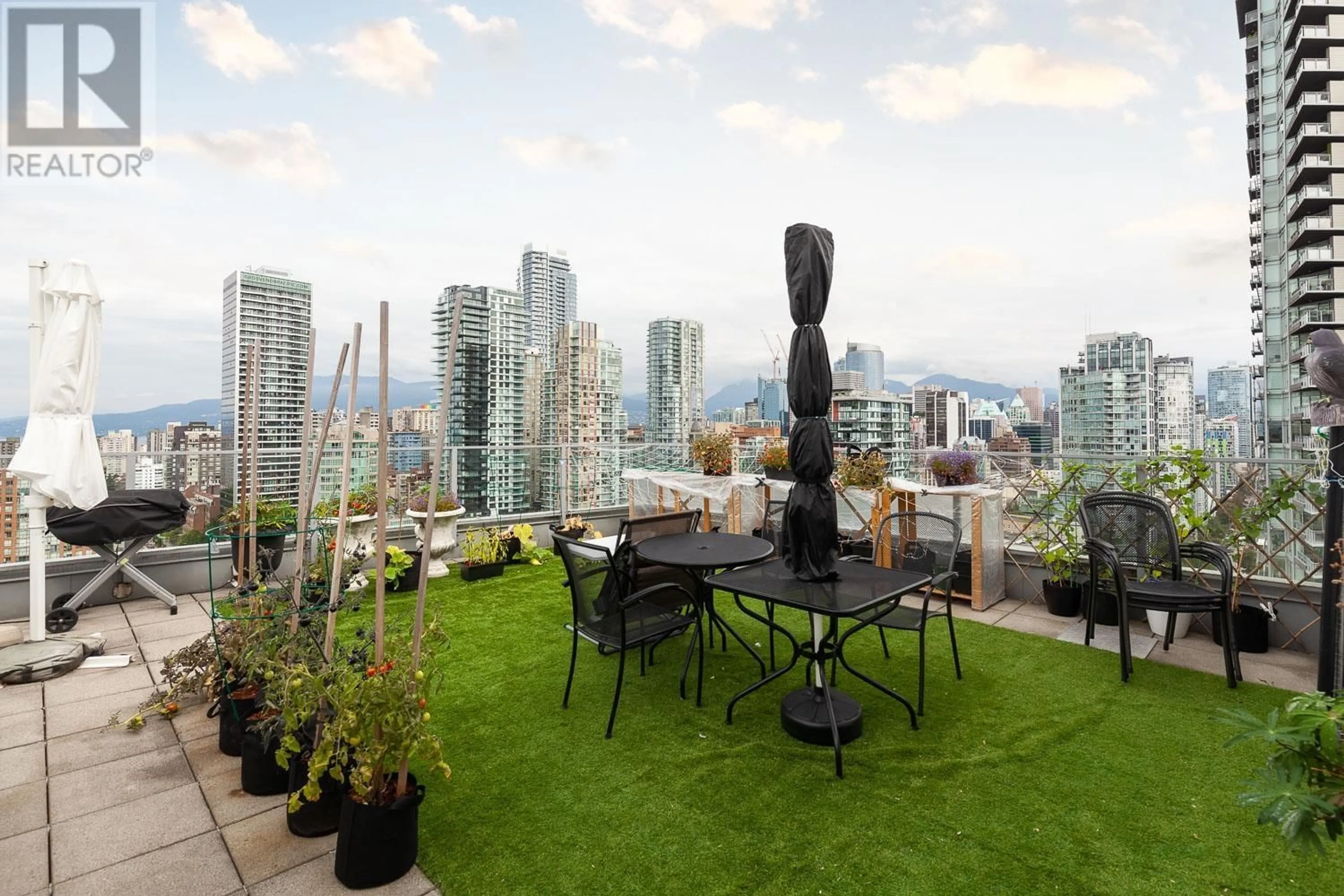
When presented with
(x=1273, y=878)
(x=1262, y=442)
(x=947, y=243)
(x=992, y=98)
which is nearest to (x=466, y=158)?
(x=992, y=98)

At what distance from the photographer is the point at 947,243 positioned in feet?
32.7

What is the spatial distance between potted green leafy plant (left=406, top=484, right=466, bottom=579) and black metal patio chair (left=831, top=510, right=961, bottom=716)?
154 inches

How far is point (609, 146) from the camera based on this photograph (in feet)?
31.3

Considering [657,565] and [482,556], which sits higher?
[657,565]

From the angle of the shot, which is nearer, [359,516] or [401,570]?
[401,570]

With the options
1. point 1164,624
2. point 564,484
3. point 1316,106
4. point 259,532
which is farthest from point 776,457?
point 1316,106

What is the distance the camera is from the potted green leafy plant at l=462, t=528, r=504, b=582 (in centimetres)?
562

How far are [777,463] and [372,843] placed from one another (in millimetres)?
4442

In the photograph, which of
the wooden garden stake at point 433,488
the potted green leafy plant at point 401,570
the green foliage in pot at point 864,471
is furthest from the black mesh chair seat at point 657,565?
the potted green leafy plant at point 401,570

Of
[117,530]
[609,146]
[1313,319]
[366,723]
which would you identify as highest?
[1313,319]

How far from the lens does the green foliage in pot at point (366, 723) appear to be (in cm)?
171

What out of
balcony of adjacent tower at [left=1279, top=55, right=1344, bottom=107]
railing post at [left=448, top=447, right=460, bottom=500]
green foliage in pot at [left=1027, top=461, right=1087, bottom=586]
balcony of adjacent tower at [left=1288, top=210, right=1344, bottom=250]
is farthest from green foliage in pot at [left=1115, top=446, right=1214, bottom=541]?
balcony of adjacent tower at [left=1279, top=55, right=1344, bottom=107]

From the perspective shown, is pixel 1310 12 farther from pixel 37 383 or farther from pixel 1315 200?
pixel 37 383

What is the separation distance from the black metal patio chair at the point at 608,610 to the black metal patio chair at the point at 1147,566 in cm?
232
